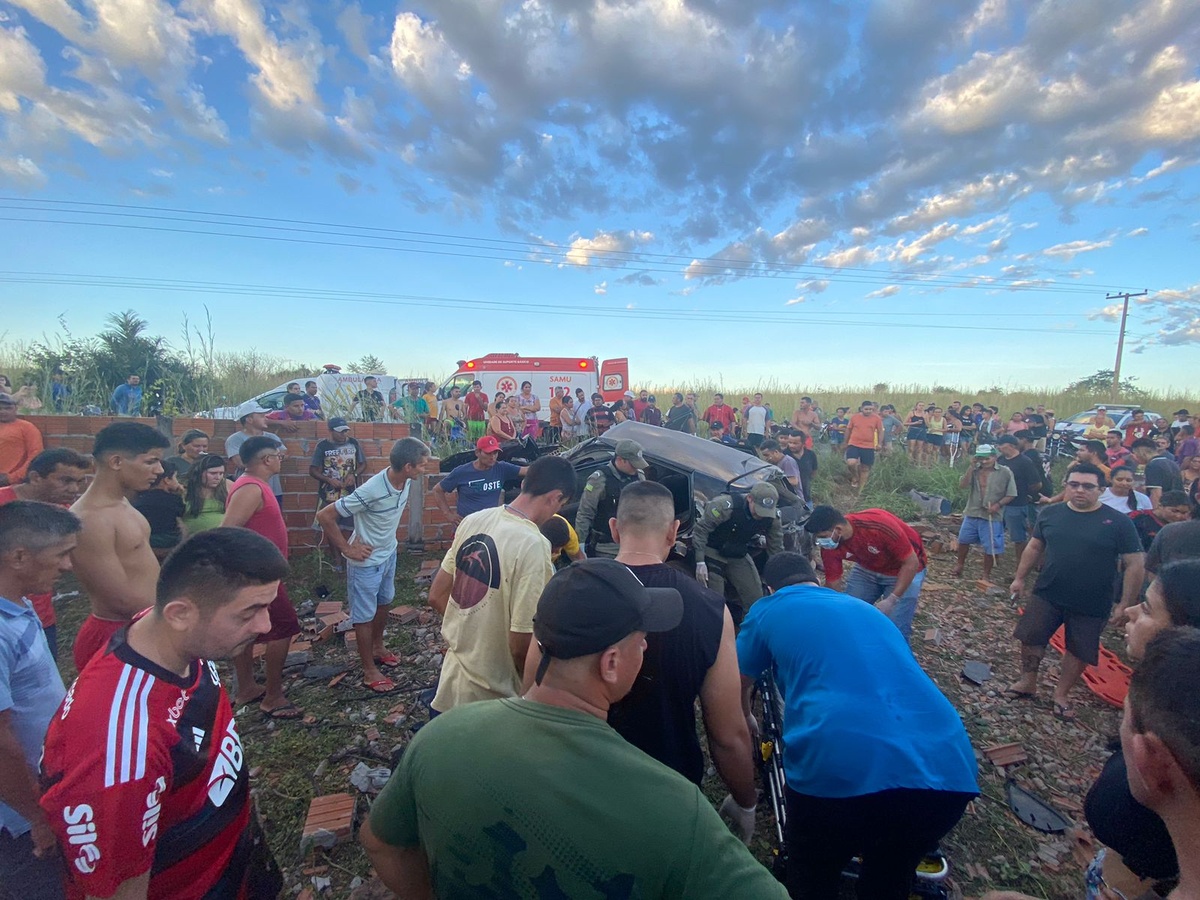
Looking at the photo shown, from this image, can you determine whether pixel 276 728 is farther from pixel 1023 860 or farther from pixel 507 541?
pixel 1023 860

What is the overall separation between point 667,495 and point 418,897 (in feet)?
5.39

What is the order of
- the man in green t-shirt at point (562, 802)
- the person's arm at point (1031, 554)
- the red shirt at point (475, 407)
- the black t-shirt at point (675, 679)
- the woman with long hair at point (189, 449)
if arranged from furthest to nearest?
1. the red shirt at point (475, 407)
2. the woman with long hair at point (189, 449)
3. the person's arm at point (1031, 554)
4. the black t-shirt at point (675, 679)
5. the man in green t-shirt at point (562, 802)

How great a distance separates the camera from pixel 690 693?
78.4 inches

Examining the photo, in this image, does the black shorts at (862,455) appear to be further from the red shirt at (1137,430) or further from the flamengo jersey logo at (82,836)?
the flamengo jersey logo at (82,836)

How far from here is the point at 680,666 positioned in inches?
77.0

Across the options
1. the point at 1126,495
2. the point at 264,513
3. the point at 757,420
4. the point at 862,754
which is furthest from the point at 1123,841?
the point at 757,420

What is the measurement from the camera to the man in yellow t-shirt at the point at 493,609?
90.9 inches

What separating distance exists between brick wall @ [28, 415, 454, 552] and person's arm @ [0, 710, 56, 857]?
504 centimetres

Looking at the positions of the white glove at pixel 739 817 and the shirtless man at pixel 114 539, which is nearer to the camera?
the white glove at pixel 739 817

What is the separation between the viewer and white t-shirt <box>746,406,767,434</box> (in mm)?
13203

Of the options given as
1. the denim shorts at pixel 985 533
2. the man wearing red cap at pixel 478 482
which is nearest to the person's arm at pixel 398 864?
the man wearing red cap at pixel 478 482

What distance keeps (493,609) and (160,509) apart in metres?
3.47

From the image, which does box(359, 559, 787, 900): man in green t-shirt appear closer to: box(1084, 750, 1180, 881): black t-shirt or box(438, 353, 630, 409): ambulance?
box(1084, 750, 1180, 881): black t-shirt

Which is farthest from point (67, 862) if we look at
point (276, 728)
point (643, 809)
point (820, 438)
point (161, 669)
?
point (820, 438)
